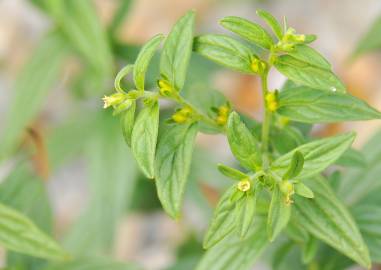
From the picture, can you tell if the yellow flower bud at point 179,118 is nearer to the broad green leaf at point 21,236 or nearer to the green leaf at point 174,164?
the green leaf at point 174,164

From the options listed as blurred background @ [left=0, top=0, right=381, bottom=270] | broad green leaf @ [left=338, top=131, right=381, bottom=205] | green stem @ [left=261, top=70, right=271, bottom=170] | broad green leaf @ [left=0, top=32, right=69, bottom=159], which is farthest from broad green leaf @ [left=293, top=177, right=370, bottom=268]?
broad green leaf @ [left=0, top=32, right=69, bottom=159]

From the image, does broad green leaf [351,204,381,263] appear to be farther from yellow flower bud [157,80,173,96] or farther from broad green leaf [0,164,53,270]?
broad green leaf [0,164,53,270]

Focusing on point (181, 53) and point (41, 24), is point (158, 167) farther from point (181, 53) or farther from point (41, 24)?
point (41, 24)

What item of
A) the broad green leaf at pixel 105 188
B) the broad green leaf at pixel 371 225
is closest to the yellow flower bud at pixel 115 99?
the broad green leaf at pixel 371 225

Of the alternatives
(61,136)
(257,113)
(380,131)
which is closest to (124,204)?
(61,136)

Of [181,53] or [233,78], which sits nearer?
[181,53]

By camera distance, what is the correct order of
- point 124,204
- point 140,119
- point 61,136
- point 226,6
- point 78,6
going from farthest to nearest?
1. point 226,6
2. point 61,136
3. point 124,204
4. point 78,6
5. point 140,119

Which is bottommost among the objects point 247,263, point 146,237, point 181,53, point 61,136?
point 146,237
